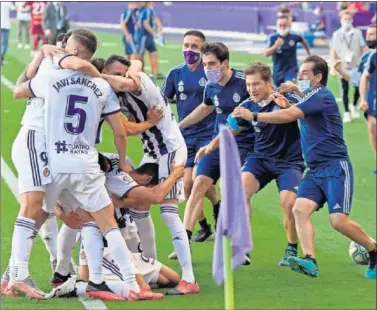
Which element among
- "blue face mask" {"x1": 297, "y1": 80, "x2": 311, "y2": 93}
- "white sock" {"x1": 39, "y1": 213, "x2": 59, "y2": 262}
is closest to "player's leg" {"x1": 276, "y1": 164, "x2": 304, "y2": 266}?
"blue face mask" {"x1": 297, "y1": 80, "x2": 311, "y2": 93}

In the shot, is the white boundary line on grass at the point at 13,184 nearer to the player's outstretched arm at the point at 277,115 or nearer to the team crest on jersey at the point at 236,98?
the player's outstretched arm at the point at 277,115

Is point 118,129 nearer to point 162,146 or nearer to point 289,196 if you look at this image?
point 162,146

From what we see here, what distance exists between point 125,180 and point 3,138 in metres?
10.7

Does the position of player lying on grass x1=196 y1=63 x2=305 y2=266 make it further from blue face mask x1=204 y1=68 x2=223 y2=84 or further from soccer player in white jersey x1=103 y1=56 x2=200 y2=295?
soccer player in white jersey x1=103 y1=56 x2=200 y2=295

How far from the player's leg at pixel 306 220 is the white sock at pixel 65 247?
6.42ft

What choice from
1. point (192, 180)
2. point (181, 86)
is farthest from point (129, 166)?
point (181, 86)

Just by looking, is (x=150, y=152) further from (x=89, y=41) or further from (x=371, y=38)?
(x=371, y=38)

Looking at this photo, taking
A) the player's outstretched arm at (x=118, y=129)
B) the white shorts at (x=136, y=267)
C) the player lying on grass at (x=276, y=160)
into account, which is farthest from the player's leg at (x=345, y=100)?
the player's outstretched arm at (x=118, y=129)

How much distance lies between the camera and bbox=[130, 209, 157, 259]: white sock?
1092 cm

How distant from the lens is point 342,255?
1209 cm

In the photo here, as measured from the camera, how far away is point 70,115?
9.97 metres

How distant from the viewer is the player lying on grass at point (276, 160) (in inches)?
450

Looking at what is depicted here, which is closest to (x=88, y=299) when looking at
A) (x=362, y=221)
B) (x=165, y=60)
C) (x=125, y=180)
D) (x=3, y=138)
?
(x=125, y=180)

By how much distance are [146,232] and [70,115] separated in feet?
5.13
